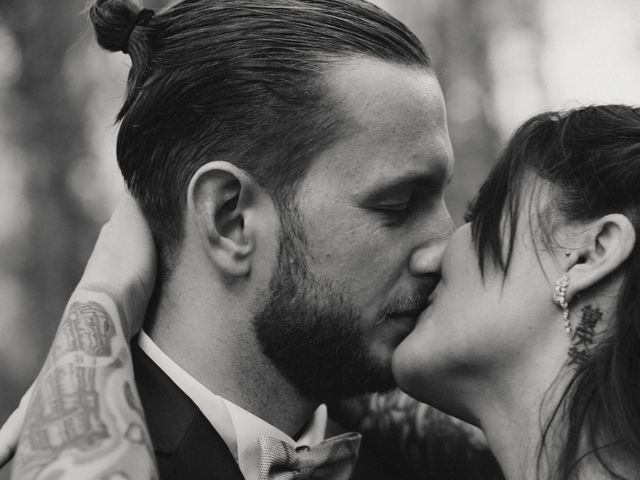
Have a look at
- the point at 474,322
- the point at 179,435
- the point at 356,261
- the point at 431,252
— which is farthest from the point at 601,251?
the point at 179,435

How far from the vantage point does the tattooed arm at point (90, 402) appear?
2.07 m

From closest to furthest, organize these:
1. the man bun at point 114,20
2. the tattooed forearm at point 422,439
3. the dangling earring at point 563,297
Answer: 1. the dangling earring at point 563,297
2. the man bun at point 114,20
3. the tattooed forearm at point 422,439

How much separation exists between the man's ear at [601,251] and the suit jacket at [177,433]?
116cm

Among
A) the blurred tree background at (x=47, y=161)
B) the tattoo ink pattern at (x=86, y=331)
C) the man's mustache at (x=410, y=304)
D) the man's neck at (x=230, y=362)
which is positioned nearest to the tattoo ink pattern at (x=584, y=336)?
the man's mustache at (x=410, y=304)

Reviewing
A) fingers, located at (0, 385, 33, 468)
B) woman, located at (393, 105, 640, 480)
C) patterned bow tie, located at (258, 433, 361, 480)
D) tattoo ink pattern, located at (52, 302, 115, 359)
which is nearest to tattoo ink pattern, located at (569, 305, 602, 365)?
woman, located at (393, 105, 640, 480)

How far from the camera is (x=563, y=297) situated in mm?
2490

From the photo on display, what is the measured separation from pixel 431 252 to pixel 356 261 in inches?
10.2

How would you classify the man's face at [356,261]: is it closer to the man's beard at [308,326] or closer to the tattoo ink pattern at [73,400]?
the man's beard at [308,326]

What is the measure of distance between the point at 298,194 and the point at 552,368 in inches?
40.2

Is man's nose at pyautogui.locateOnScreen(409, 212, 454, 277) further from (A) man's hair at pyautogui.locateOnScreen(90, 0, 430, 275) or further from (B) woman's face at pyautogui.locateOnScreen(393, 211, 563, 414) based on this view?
(A) man's hair at pyautogui.locateOnScreen(90, 0, 430, 275)

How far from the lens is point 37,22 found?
30.6 feet

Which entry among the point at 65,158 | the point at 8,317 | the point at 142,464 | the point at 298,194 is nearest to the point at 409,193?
the point at 298,194

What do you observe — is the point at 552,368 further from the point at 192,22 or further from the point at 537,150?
the point at 192,22

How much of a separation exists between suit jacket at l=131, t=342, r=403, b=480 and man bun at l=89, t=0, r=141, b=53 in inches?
45.8
